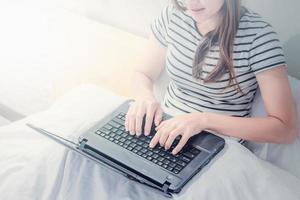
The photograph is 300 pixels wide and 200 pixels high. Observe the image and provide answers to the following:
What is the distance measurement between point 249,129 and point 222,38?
0.74 feet

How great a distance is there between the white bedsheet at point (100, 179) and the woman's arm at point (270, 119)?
0.08 metres

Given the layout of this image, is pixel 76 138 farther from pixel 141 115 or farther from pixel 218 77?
pixel 218 77

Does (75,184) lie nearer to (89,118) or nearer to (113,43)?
(89,118)

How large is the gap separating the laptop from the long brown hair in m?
0.17

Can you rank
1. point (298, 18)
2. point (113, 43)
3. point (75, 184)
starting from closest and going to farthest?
point (75, 184) → point (298, 18) → point (113, 43)

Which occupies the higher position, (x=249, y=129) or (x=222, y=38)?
(x=222, y=38)

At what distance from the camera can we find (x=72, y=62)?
148 centimetres

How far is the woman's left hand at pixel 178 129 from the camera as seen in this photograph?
3.12 ft

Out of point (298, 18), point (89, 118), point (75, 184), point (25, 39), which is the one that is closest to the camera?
point (75, 184)

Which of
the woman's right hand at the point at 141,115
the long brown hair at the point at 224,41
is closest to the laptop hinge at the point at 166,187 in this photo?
the woman's right hand at the point at 141,115

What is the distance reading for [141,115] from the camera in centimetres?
102

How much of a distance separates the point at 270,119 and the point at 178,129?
22 cm

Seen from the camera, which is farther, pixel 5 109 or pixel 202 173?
pixel 5 109

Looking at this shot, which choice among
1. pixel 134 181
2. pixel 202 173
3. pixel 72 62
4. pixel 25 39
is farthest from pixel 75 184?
pixel 25 39
